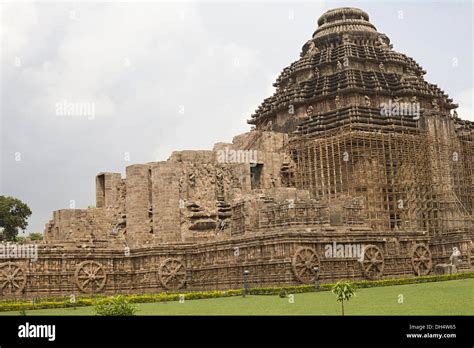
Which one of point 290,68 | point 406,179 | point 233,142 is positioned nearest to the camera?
point 406,179

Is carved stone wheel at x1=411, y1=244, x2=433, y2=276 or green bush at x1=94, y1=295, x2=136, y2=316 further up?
carved stone wheel at x1=411, y1=244, x2=433, y2=276

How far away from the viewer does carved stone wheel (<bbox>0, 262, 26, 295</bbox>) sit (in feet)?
129

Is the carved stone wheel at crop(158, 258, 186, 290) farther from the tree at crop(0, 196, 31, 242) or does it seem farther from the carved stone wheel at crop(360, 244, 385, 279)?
the tree at crop(0, 196, 31, 242)

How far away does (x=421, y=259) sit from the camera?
42406 millimetres

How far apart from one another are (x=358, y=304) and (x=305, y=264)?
11.3m

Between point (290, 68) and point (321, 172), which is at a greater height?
point (290, 68)

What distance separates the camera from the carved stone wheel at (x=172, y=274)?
42.8 m

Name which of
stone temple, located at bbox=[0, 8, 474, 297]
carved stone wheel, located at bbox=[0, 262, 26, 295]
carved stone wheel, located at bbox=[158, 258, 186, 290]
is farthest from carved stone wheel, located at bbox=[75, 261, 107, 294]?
carved stone wheel, located at bbox=[158, 258, 186, 290]

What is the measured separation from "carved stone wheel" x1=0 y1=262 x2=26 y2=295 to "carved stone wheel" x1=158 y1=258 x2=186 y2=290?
791cm
